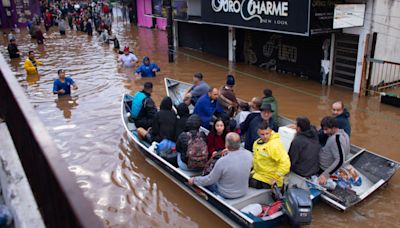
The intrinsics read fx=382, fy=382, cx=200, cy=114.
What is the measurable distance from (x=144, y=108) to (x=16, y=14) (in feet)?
101

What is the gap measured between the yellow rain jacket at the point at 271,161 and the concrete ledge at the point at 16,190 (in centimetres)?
374

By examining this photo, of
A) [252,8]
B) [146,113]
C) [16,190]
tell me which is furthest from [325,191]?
[252,8]

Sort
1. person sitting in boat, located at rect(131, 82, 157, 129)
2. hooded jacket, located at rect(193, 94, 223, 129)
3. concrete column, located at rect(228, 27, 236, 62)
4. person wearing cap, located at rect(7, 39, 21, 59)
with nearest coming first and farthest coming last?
hooded jacket, located at rect(193, 94, 223, 129) → person sitting in boat, located at rect(131, 82, 157, 129) → concrete column, located at rect(228, 27, 236, 62) → person wearing cap, located at rect(7, 39, 21, 59)

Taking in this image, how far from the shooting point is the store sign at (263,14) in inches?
501

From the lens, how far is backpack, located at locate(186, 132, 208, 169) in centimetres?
681

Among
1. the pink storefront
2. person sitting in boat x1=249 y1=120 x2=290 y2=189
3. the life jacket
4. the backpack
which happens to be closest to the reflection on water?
the life jacket

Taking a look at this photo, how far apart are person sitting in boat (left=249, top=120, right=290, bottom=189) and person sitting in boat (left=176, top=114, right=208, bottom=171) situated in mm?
941

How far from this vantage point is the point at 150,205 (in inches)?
280

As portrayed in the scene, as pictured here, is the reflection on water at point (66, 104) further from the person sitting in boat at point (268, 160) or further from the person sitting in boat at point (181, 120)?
the person sitting in boat at point (268, 160)

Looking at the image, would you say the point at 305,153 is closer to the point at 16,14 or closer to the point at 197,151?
the point at 197,151

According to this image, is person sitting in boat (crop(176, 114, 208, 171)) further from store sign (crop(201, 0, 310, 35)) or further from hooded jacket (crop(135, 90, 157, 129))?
store sign (crop(201, 0, 310, 35))

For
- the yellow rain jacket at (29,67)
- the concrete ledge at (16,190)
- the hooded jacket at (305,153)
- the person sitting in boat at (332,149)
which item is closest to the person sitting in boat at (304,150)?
the hooded jacket at (305,153)

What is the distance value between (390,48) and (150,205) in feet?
34.5

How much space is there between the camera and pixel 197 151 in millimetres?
6816
